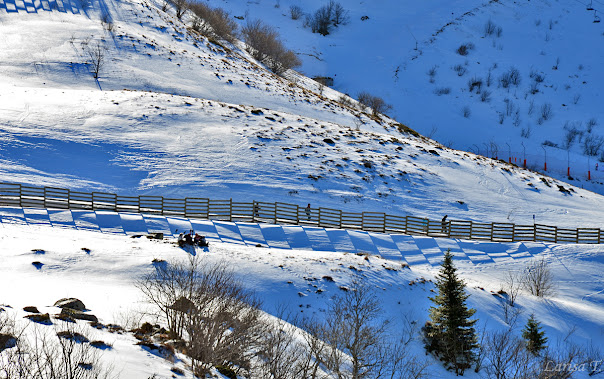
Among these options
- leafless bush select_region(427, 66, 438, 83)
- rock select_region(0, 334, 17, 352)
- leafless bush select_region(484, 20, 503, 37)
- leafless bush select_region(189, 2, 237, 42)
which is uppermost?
leafless bush select_region(484, 20, 503, 37)

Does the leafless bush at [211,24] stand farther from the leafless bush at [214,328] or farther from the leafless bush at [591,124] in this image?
the leafless bush at [214,328]

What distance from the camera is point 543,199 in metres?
45.9

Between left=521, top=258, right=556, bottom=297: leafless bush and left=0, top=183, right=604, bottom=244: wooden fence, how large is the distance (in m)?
3.87

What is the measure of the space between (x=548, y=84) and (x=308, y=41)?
4200 cm

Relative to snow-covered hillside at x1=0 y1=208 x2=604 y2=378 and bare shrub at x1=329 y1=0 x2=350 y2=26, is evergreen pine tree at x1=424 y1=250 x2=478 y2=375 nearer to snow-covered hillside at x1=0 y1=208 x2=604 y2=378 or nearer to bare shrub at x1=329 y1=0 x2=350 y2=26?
snow-covered hillside at x1=0 y1=208 x2=604 y2=378

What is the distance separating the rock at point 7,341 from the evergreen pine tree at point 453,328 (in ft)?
53.9

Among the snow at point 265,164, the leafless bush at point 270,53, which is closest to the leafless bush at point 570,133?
the snow at point 265,164

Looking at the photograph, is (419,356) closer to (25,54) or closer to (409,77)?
(25,54)

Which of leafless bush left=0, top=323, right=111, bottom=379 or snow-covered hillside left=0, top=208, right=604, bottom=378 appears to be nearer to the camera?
leafless bush left=0, top=323, right=111, bottom=379

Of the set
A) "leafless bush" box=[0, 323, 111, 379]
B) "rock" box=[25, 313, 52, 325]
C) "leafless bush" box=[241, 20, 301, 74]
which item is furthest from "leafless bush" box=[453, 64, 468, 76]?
"leafless bush" box=[0, 323, 111, 379]

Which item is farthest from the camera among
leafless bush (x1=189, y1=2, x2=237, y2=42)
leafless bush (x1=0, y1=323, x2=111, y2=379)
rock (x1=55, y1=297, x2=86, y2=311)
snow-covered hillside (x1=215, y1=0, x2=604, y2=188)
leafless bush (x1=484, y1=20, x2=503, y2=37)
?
leafless bush (x1=484, y1=20, x2=503, y2=37)

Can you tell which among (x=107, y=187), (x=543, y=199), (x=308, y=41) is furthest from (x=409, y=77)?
(x=107, y=187)

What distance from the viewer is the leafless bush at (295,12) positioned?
10825 cm

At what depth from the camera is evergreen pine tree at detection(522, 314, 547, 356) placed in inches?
936
